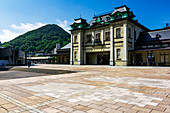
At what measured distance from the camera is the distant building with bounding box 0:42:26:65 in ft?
132

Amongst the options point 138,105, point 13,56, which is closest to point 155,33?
point 138,105

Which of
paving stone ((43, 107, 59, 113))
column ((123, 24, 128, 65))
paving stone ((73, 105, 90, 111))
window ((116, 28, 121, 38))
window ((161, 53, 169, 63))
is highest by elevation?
window ((116, 28, 121, 38))

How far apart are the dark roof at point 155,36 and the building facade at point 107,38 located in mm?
1336

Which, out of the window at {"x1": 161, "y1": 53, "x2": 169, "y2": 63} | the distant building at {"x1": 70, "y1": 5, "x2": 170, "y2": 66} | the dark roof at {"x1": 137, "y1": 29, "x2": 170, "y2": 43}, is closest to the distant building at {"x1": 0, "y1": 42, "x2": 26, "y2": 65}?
the distant building at {"x1": 70, "y1": 5, "x2": 170, "y2": 66}

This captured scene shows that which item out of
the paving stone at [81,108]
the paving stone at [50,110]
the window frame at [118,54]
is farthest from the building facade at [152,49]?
the paving stone at [50,110]

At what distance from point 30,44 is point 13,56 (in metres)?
72.6

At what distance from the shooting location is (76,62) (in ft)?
125

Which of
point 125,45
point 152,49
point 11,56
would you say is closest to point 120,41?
point 125,45

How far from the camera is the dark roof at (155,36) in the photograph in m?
29.5

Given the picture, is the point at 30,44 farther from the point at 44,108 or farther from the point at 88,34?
the point at 44,108

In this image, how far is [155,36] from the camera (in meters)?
31.0

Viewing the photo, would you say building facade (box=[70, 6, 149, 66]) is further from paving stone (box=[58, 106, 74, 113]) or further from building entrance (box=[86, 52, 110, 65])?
paving stone (box=[58, 106, 74, 113])

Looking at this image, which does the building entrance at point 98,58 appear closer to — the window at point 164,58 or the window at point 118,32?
the window at point 118,32

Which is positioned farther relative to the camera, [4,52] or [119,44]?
[4,52]
